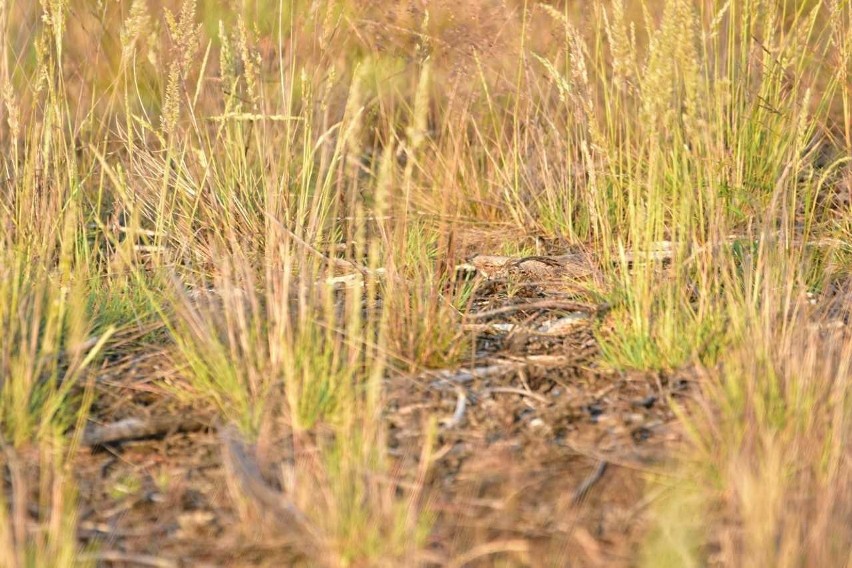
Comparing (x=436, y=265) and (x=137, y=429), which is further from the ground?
(x=436, y=265)

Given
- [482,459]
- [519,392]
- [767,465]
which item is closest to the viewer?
[767,465]

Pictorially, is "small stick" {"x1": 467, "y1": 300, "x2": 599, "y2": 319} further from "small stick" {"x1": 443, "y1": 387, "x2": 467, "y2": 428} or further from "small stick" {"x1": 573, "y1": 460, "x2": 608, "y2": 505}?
"small stick" {"x1": 573, "y1": 460, "x2": 608, "y2": 505}

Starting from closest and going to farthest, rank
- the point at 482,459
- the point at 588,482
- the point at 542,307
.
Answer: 1. the point at 588,482
2. the point at 482,459
3. the point at 542,307

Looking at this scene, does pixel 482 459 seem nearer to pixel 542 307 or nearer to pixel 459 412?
pixel 459 412

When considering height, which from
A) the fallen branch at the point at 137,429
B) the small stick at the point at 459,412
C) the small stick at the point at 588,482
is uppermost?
the small stick at the point at 459,412

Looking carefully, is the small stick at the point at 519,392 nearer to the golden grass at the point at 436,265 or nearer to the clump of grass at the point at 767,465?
the golden grass at the point at 436,265

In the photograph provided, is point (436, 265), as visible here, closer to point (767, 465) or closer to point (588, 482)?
point (588, 482)

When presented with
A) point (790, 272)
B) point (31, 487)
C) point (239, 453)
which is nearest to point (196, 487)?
point (239, 453)

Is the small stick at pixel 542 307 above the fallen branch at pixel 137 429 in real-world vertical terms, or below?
above

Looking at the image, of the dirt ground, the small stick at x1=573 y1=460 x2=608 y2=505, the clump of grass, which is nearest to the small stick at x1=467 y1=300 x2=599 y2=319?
the dirt ground

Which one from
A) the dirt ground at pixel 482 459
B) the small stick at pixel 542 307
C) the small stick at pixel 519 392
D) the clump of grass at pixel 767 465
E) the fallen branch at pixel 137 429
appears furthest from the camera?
the small stick at pixel 542 307

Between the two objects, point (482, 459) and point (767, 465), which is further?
point (482, 459)

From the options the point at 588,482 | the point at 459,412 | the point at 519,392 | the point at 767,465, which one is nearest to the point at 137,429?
the point at 459,412

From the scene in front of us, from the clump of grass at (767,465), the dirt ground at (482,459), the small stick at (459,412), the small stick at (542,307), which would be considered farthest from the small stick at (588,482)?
the small stick at (542,307)
